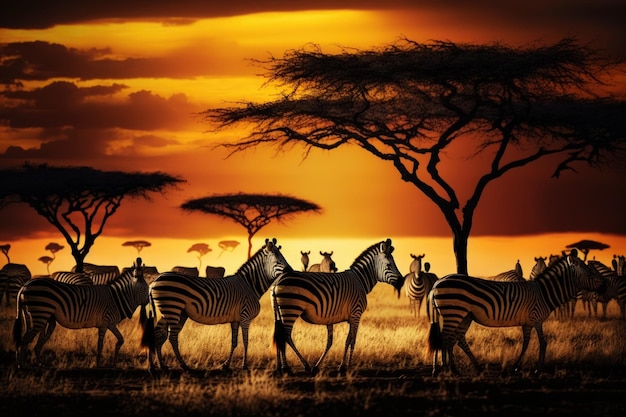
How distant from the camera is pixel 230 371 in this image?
17594 millimetres

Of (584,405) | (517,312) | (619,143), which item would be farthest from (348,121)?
(584,405)

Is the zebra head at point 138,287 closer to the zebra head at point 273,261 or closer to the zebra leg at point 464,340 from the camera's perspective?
the zebra head at point 273,261

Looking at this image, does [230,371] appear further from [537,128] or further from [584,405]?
[537,128]

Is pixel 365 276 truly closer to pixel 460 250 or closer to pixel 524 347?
pixel 524 347

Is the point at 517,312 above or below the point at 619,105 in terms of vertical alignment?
below

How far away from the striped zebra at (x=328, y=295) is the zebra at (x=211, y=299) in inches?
26.9

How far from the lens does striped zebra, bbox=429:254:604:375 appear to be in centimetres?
1719

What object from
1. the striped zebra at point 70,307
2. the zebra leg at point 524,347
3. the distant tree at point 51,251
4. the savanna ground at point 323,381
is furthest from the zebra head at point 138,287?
the distant tree at point 51,251

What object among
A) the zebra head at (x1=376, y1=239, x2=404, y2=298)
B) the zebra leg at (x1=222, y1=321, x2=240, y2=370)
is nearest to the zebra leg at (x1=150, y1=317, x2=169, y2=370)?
the zebra leg at (x1=222, y1=321, x2=240, y2=370)

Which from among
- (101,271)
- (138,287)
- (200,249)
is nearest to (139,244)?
(200,249)

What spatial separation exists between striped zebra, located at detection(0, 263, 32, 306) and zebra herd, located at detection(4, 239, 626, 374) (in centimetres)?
1640

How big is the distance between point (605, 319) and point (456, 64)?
8170mm

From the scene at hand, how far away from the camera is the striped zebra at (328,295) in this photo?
17.2 metres

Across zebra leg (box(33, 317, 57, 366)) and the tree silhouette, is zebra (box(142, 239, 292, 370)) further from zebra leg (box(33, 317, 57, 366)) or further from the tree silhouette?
the tree silhouette
